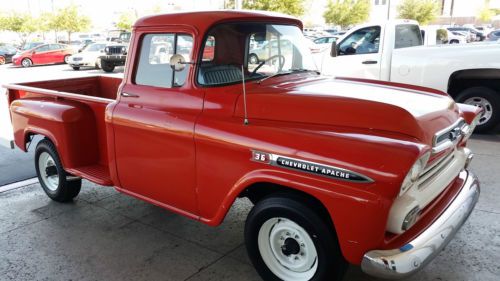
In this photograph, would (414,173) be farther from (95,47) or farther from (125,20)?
(125,20)

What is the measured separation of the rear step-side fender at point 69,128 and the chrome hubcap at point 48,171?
373mm

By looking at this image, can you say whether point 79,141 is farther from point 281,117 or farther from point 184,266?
point 281,117

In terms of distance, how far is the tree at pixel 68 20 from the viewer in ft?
123

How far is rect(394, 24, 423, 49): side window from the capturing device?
7535mm

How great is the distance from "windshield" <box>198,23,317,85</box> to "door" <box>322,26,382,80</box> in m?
4.13

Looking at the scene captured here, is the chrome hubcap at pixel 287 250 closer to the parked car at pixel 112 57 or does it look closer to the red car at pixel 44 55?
the parked car at pixel 112 57

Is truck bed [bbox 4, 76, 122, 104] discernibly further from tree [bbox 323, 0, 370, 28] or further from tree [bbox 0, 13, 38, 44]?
tree [bbox 323, 0, 370, 28]

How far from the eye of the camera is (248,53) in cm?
335

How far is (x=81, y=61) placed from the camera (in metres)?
20.5

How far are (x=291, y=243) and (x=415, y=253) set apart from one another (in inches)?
31.1

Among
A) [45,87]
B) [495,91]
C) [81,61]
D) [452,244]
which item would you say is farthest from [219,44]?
[81,61]

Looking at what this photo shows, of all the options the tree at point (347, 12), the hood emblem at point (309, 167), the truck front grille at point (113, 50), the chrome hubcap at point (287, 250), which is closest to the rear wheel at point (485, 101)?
the chrome hubcap at point (287, 250)

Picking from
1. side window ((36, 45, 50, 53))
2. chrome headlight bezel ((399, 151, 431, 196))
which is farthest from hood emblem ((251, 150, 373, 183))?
side window ((36, 45, 50, 53))

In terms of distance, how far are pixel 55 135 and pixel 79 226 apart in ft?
3.04
